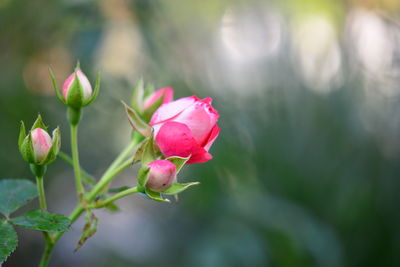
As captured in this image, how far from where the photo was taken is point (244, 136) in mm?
1618

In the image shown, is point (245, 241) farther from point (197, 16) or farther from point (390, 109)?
point (197, 16)

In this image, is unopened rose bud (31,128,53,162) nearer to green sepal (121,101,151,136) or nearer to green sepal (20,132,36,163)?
green sepal (20,132,36,163)

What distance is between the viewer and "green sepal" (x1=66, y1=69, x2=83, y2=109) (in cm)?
52

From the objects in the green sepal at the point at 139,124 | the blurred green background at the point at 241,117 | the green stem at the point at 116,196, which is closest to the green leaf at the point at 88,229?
the green stem at the point at 116,196

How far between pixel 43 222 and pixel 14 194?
0.11m

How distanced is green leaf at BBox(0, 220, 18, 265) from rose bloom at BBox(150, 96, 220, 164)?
0.58 feet

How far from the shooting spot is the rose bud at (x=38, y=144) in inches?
17.9

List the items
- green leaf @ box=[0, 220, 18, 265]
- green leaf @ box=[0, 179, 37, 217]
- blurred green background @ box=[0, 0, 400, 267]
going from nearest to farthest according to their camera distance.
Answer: green leaf @ box=[0, 220, 18, 265] → green leaf @ box=[0, 179, 37, 217] → blurred green background @ box=[0, 0, 400, 267]

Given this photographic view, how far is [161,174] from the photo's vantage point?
18.4 inches

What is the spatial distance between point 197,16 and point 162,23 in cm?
53

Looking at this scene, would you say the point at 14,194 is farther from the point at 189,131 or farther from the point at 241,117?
the point at 241,117

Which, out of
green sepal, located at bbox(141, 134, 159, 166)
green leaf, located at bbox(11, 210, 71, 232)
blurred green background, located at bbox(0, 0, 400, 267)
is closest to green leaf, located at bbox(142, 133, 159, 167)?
green sepal, located at bbox(141, 134, 159, 166)

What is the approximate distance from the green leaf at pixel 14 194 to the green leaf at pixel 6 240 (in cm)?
5

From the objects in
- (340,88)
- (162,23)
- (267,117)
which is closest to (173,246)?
(267,117)
